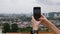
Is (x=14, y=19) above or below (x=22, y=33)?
above

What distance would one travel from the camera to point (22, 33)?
3.51ft

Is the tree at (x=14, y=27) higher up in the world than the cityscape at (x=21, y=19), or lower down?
lower down

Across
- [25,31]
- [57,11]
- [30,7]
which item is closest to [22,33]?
[25,31]

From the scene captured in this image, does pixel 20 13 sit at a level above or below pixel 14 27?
above

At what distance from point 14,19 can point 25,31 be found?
0.15m

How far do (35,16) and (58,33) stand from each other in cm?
16

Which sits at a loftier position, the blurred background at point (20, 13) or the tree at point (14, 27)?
the blurred background at point (20, 13)

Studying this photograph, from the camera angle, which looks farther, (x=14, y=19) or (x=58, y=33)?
(x=14, y=19)

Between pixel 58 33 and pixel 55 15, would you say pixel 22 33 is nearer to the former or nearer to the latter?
pixel 55 15

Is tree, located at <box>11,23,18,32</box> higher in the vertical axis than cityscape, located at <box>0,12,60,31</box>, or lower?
lower

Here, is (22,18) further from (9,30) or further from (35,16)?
(35,16)

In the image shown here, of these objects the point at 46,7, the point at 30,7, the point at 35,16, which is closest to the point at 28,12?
the point at 30,7

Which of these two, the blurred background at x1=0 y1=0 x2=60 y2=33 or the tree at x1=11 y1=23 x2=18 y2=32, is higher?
the blurred background at x1=0 y1=0 x2=60 y2=33

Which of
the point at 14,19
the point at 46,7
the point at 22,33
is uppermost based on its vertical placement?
the point at 46,7
